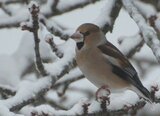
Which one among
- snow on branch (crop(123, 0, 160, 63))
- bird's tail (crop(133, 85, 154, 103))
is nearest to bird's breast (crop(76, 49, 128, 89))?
bird's tail (crop(133, 85, 154, 103))

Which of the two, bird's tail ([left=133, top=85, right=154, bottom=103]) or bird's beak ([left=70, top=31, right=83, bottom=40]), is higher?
bird's beak ([left=70, top=31, right=83, bottom=40])

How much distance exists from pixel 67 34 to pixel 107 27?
0.32 m

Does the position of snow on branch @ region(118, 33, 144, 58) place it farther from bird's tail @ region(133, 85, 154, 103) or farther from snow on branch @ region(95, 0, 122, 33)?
bird's tail @ region(133, 85, 154, 103)

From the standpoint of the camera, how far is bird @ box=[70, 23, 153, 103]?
409cm

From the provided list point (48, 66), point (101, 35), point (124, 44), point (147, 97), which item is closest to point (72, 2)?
point (124, 44)

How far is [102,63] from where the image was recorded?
4.15 meters

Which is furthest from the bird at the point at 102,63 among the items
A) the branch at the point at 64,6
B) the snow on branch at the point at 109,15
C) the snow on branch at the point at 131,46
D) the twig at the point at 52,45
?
the branch at the point at 64,6

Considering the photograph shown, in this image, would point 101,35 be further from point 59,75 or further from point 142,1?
point 142,1

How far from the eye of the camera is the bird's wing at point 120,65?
13.3 ft

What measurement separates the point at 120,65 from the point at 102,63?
13cm

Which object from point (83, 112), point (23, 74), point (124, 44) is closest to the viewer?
point (83, 112)

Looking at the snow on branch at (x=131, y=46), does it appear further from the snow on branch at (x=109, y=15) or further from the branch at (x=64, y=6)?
the branch at (x=64, y=6)

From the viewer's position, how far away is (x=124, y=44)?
4973mm

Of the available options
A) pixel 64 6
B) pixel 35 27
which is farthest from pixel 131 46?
pixel 35 27
